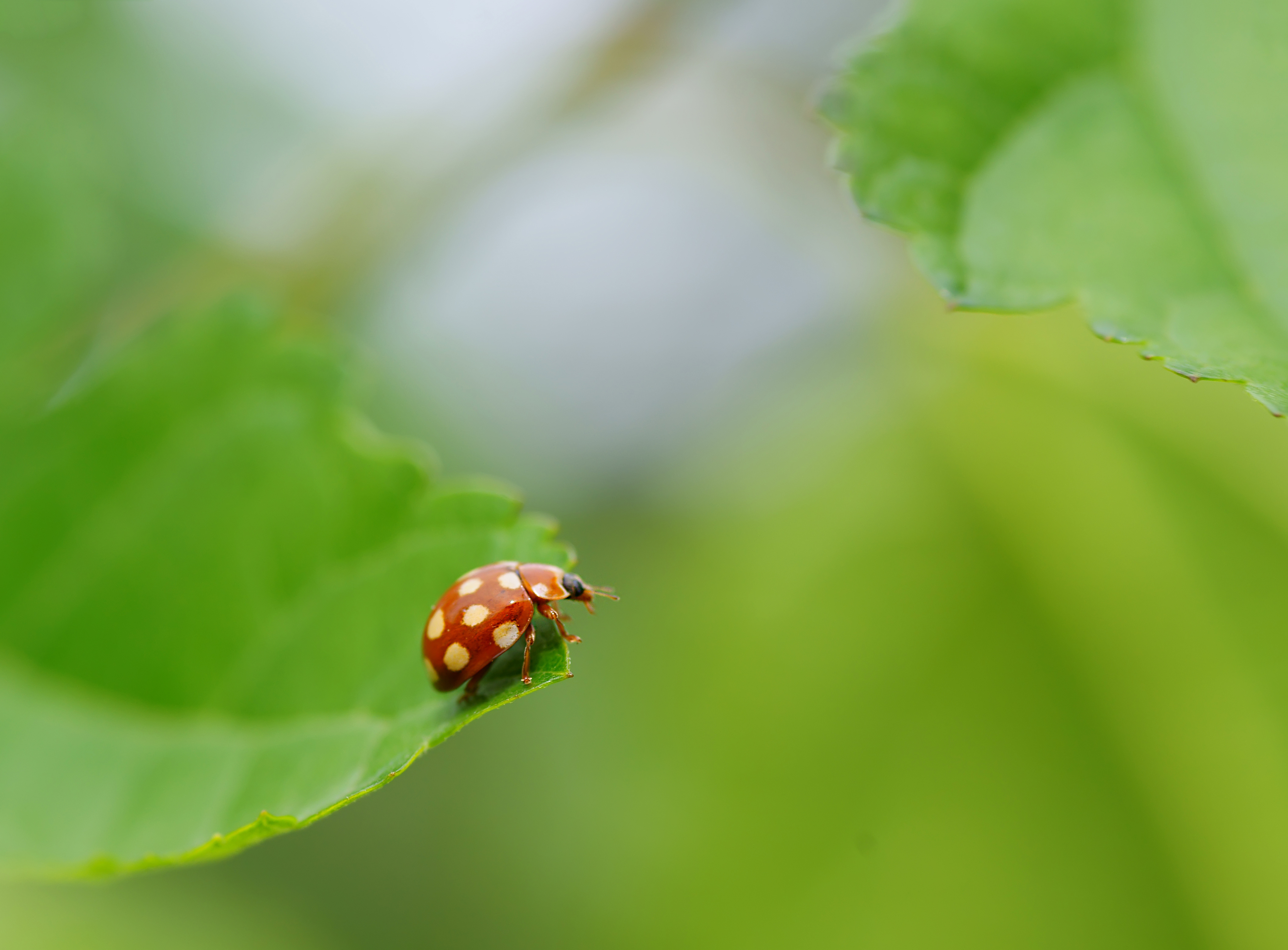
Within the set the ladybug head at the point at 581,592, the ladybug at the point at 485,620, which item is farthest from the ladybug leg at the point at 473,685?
the ladybug head at the point at 581,592

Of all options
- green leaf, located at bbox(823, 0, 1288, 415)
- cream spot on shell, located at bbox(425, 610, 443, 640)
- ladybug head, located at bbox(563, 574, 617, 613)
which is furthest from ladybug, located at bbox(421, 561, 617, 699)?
green leaf, located at bbox(823, 0, 1288, 415)

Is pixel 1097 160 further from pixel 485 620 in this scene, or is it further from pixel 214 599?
pixel 214 599

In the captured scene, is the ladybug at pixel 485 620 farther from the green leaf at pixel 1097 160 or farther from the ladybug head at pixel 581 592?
the green leaf at pixel 1097 160

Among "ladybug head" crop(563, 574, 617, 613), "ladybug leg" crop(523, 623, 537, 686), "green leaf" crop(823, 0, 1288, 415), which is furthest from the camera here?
"ladybug head" crop(563, 574, 617, 613)

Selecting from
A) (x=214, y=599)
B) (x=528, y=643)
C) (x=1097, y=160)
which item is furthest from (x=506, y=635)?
(x=1097, y=160)

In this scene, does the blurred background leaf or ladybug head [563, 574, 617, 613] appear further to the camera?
ladybug head [563, 574, 617, 613]

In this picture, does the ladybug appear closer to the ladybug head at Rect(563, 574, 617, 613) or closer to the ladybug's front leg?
the ladybug's front leg

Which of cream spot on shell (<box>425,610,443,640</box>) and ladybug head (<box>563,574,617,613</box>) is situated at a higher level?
ladybug head (<box>563,574,617,613</box>)
